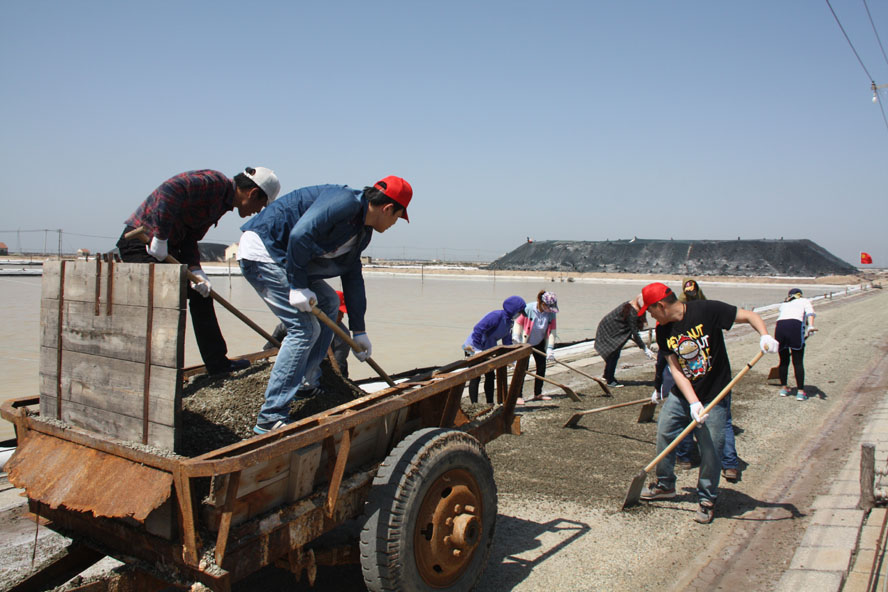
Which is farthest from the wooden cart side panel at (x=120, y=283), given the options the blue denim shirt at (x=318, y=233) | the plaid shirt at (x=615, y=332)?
the plaid shirt at (x=615, y=332)

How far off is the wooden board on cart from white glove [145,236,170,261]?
961 mm

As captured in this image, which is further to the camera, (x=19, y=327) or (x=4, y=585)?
(x=19, y=327)

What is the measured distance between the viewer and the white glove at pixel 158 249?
3.51 metres

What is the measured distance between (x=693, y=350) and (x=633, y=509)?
1188 mm

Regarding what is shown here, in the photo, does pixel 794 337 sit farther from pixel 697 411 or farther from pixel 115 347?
pixel 115 347

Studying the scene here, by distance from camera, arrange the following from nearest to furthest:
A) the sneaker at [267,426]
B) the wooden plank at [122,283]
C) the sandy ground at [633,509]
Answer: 1. the wooden plank at [122,283]
2. the sneaker at [267,426]
3. the sandy ground at [633,509]

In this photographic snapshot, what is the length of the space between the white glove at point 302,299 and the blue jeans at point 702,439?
9.07ft

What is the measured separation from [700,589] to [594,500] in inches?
49.4

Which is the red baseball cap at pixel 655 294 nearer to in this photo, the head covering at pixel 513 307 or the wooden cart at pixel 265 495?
the wooden cart at pixel 265 495

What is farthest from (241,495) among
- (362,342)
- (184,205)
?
(184,205)

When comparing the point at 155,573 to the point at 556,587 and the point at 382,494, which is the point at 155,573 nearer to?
the point at 382,494

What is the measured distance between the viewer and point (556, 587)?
3.21 metres

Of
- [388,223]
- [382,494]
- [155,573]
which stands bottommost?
[155,573]

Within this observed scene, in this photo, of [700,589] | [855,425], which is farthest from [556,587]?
[855,425]
